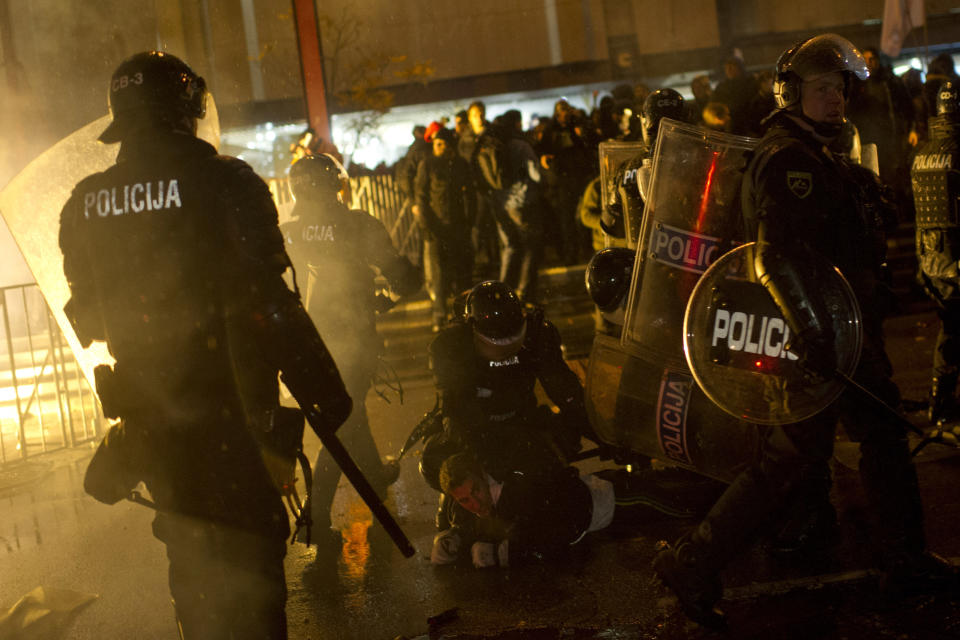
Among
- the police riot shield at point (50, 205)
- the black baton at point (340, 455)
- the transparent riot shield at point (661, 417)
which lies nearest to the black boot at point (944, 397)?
the transparent riot shield at point (661, 417)

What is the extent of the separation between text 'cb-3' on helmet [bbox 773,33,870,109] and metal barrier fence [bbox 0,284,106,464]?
545cm

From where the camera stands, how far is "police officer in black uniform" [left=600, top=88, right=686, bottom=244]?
520cm

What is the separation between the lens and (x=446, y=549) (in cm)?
438

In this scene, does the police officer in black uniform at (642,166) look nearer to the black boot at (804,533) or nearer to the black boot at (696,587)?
the black boot at (804,533)

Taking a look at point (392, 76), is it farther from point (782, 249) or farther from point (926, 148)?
point (782, 249)

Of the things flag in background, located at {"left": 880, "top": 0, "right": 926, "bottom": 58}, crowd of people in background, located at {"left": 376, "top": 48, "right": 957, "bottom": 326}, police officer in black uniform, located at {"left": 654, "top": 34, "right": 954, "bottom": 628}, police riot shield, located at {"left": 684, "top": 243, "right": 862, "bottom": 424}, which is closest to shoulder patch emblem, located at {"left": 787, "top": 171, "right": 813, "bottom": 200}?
police officer in black uniform, located at {"left": 654, "top": 34, "right": 954, "bottom": 628}

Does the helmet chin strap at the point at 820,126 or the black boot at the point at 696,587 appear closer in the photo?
the black boot at the point at 696,587

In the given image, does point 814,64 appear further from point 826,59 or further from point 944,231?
point 944,231

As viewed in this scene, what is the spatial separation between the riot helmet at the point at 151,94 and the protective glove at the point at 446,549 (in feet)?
7.50

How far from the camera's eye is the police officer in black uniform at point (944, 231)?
5.60 metres

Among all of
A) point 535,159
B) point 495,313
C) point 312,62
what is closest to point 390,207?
point 312,62

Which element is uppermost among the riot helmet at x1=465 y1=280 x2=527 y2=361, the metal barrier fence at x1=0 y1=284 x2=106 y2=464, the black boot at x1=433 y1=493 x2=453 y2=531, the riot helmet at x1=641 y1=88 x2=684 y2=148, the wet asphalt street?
the riot helmet at x1=641 y1=88 x2=684 y2=148

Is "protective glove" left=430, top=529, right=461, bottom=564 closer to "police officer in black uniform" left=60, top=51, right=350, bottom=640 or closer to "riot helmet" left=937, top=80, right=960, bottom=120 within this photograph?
"police officer in black uniform" left=60, top=51, right=350, bottom=640

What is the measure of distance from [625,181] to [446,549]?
242 centimetres
